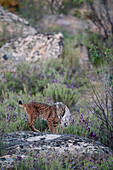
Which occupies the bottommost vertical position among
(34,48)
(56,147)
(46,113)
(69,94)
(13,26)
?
(56,147)

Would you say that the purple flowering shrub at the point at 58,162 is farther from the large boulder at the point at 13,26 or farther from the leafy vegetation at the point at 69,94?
the large boulder at the point at 13,26

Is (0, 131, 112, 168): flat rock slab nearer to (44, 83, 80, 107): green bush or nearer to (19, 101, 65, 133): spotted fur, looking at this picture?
(19, 101, 65, 133): spotted fur

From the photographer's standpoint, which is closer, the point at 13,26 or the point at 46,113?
the point at 46,113

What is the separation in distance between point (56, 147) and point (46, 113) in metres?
1.14

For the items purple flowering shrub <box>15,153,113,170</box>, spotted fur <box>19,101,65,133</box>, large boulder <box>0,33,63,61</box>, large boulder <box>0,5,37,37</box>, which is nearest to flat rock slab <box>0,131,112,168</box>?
purple flowering shrub <box>15,153,113,170</box>

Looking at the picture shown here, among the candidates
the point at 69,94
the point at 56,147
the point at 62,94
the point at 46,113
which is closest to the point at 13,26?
the point at 62,94

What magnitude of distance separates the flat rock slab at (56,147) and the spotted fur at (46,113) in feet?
2.54

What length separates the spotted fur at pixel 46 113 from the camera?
4203 millimetres

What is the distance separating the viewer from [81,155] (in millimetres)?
3189

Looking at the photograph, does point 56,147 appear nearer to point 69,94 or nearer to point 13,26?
point 69,94

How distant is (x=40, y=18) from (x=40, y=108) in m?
8.98

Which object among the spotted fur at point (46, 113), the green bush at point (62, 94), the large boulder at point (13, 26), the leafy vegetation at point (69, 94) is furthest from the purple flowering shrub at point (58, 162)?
the large boulder at point (13, 26)

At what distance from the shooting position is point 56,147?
3225 millimetres

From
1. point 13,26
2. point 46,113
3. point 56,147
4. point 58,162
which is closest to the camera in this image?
point 58,162
